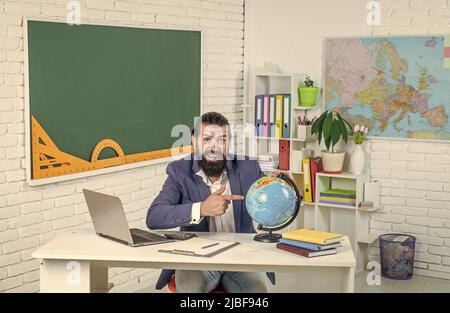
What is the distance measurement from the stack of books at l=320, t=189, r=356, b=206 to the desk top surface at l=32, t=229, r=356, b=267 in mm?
2373

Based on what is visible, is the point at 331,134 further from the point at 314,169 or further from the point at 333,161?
the point at 314,169

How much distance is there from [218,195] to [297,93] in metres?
2.70

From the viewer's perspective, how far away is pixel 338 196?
5.80m

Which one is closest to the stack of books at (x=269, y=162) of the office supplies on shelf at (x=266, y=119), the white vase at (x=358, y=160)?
the office supplies on shelf at (x=266, y=119)

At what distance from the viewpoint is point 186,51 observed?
5594mm

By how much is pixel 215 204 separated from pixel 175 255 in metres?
0.38

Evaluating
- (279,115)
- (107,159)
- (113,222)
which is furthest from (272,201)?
(279,115)

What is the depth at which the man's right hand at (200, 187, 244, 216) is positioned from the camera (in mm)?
3469

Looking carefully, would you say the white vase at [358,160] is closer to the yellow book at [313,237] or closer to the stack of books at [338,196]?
the stack of books at [338,196]

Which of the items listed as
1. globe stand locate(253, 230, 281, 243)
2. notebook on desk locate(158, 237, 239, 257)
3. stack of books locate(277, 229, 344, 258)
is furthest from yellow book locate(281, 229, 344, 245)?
notebook on desk locate(158, 237, 239, 257)

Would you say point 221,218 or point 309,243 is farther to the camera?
point 221,218

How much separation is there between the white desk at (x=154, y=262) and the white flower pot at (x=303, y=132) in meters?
2.67

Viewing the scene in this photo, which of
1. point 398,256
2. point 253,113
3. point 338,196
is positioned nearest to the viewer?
point 398,256

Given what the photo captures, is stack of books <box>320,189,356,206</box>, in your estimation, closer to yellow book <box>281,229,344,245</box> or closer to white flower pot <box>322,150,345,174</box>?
white flower pot <box>322,150,345,174</box>
